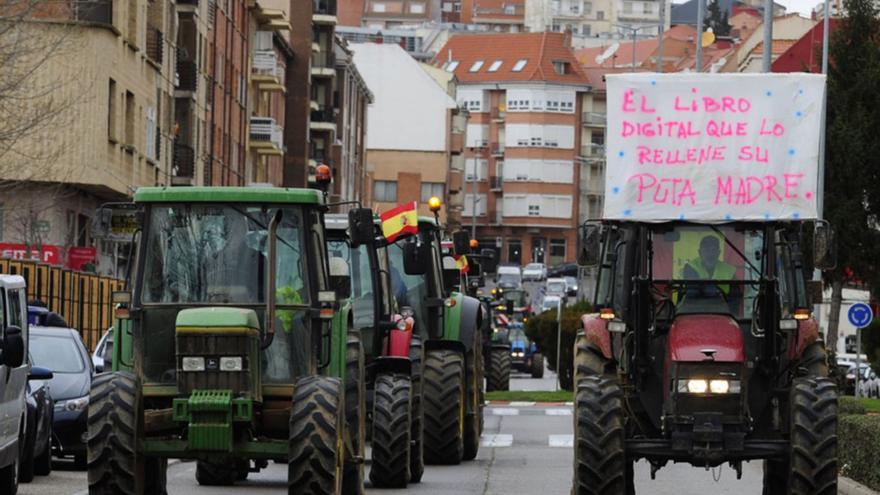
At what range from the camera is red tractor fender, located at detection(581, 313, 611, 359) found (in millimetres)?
17000

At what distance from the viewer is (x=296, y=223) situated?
1644 cm

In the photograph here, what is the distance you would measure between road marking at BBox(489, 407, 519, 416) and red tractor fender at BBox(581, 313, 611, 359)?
2483 cm

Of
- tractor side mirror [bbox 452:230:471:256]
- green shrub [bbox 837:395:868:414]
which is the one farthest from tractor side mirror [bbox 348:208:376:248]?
tractor side mirror [bbox 452:230:471:256]

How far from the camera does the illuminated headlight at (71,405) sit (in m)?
23.5

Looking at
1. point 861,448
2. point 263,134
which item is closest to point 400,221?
point 861,448

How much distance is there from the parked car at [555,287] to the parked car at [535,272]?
8.30 m

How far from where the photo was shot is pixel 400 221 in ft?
77.6

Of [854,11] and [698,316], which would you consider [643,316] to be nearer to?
[698,316]

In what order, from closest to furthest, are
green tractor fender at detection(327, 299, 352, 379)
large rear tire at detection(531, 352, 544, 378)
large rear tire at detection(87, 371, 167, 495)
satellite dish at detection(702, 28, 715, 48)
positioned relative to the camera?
large rear tire at detection(87, 371, 167, 495) → green tractor fender at detection(327, 299, 352, 379) → large rear tire at detection(531, 352, 544, 378) → satellite dish at detection(702, 28, 715, 48)

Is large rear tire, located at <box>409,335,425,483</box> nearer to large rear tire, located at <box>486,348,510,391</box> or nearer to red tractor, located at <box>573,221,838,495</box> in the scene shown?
red tractor, located at <box>573,221,838,495</box>

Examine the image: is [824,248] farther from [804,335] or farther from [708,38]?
[708,38]

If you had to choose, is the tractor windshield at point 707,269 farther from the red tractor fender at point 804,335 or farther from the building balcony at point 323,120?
the building balcony at point 323,120

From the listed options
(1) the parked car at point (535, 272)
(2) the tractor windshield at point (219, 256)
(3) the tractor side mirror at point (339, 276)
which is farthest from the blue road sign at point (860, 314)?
(1) the parked car at point (535, 272)

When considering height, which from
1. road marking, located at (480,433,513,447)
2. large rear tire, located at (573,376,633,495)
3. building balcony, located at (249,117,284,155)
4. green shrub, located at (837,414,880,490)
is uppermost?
building balcony, located at (249,117,284,155)
